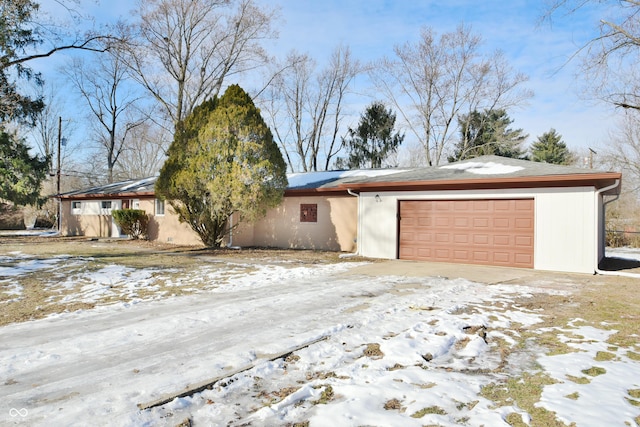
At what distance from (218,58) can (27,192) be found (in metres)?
12.3

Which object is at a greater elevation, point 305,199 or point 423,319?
point 305,199

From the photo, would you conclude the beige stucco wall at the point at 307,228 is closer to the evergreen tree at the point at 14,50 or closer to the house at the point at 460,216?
the house at the point at 460,216

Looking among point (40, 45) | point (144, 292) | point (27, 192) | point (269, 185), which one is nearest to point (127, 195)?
point (27, 192)

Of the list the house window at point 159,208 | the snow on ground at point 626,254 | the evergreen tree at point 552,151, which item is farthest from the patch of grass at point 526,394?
the evergreen tree at point 552,151

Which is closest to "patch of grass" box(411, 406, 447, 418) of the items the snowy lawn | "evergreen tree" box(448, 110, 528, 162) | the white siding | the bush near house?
the snowy lawn

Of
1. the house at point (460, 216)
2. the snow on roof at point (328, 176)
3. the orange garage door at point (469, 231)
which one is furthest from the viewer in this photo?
the snow on roof at point (328, 176)

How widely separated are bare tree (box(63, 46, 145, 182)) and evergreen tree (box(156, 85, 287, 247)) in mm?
19575

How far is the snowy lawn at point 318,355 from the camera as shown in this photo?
8.52ft

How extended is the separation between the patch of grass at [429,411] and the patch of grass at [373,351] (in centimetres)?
100

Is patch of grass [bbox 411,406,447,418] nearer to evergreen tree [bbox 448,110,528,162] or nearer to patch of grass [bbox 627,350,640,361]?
patch of grass [bbox 627,350,640,361]

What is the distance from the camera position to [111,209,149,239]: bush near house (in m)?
18.0

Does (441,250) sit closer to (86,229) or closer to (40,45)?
(40,45)

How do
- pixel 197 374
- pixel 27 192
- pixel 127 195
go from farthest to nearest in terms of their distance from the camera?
pixel 27 192
pixel 127 195
pixel 197 374

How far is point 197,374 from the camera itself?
3.19m
